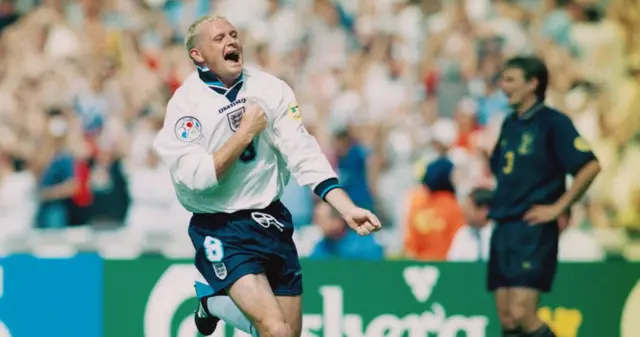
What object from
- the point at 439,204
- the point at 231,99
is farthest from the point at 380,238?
the point at 231,99

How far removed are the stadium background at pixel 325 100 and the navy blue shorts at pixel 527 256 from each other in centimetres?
246

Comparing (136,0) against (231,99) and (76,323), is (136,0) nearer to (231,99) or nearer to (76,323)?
(76,323)

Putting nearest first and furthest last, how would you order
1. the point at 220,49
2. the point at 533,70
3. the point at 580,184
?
the point at 220,49 < the point at 580,184 < the point at 533,70

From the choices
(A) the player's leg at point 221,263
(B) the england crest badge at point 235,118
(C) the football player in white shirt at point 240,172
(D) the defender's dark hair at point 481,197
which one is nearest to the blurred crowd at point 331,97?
(D) the defender's dark hair at point 481,197

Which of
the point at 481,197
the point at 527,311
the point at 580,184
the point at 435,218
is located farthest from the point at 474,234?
the point at 580,184

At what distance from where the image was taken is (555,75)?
631 inches

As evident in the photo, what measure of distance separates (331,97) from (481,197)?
Answer: 4.56m

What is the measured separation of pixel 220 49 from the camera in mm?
7953

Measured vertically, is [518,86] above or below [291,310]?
above

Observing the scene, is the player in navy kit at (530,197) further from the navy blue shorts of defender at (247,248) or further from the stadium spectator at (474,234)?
the navy blue shorts of defender at (247,248)

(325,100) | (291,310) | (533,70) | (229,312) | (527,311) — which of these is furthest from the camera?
(325,100)

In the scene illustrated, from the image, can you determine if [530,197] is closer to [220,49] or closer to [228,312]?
[228,312]

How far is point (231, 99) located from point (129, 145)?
7.90m

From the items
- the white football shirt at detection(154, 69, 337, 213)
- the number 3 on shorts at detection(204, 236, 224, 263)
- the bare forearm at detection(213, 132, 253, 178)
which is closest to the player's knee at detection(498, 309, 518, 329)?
the white football shirt at detection(154, 69, 337, 213)
